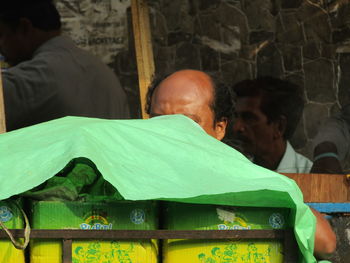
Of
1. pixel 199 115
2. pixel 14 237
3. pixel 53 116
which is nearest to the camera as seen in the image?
pixel 14 237

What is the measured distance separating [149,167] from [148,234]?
0.55 ft

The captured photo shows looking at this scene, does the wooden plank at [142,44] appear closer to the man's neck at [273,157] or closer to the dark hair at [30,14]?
the dark hair at [30,14]

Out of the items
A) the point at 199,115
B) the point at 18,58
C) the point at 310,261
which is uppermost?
the point at 18,58

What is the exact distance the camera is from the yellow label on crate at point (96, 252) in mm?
2057

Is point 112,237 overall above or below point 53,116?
below

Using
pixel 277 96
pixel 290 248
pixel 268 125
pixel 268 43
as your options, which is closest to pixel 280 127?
pixel 268 125

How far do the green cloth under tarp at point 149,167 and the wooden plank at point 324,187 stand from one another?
180cm

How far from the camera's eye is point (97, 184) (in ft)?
7.08

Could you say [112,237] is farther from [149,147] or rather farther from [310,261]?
[310,261]

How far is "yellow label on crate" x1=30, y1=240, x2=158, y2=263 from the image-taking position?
2.06m

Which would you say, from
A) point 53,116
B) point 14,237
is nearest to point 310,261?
point 14,237

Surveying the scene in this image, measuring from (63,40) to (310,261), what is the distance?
260cm

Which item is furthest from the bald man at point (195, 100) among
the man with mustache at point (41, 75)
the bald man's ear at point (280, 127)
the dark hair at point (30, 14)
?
the bald man's ear at point (280, 127)

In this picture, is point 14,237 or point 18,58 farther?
point 18,58
